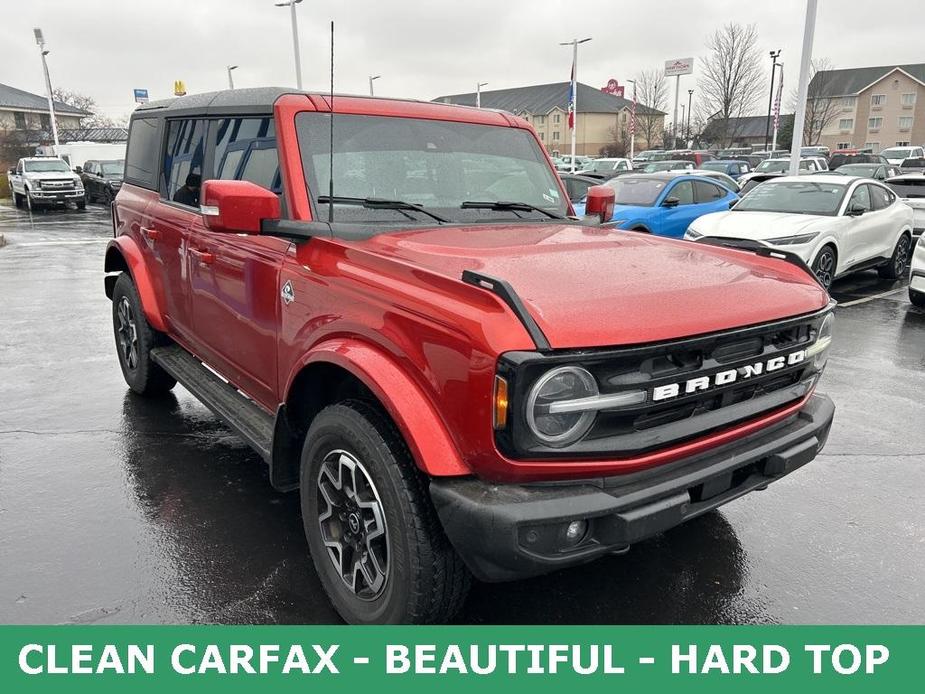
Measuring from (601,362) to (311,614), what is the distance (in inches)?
65.3

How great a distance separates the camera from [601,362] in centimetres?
222

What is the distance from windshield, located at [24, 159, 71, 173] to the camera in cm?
2548

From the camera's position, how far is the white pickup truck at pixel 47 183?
24.6 metres

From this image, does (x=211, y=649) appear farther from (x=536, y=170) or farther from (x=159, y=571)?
(x=536, y=170)

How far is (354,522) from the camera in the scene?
107 inches

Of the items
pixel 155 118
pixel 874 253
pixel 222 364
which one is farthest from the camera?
pixel 874 253

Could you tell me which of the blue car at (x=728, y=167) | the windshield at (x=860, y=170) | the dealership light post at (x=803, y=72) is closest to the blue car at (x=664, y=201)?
the dealership light post at (x=803, y=72)

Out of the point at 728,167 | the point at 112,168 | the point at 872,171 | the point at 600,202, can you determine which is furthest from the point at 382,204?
the point at 112,168

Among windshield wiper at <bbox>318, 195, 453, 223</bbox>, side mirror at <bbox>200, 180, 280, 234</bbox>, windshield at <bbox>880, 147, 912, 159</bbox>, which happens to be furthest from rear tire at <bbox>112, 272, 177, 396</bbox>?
windshield at <bbox>880, 147, 912, 159</bbox>

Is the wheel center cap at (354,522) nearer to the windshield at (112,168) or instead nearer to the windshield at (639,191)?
the windshield at (639,191)

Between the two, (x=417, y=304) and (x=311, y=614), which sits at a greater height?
(x=417, y=304)

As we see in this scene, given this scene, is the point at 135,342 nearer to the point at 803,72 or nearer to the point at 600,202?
the point at 600,202

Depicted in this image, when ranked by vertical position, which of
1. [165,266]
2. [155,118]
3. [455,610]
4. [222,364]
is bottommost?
[455,610]

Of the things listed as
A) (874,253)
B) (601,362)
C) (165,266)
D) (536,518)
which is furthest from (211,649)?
(874,253)
